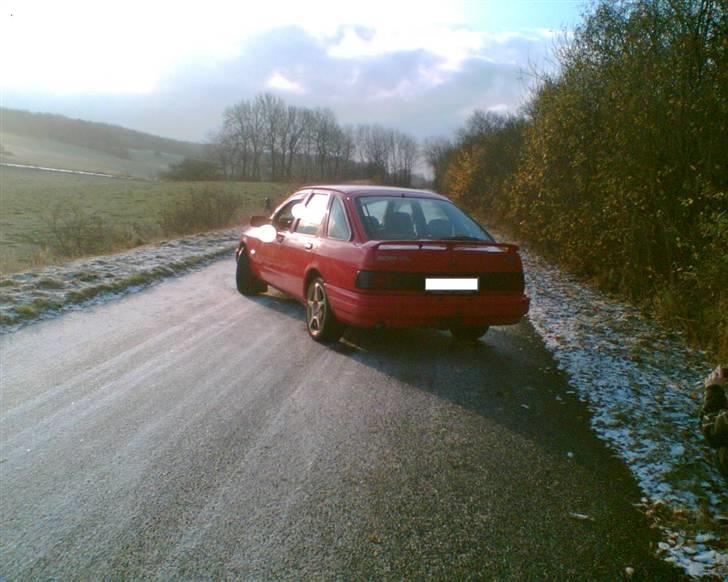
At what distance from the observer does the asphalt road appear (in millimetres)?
2615

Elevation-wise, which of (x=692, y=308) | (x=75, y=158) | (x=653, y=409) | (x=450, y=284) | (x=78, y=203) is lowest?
(x=78, y=203)

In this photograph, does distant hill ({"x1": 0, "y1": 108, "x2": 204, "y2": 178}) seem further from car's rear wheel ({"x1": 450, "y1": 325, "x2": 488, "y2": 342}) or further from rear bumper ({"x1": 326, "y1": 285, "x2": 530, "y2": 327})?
rear bumper ({"x1": 326, "y1": 285, "x2": 530, "y2": 327})

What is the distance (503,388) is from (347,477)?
219 cm

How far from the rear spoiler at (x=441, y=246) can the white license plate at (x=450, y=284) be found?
0.91ft

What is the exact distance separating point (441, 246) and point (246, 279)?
13.7 ft

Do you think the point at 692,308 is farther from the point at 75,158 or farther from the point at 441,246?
the point at 75,158

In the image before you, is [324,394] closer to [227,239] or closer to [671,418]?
[671,418]

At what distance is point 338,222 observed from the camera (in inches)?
253

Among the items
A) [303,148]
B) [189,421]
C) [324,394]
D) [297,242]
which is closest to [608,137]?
[297,242]

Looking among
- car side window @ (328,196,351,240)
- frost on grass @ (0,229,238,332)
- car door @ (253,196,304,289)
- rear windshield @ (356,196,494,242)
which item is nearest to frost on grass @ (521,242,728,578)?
rear windshield @ (356,196,494,242)

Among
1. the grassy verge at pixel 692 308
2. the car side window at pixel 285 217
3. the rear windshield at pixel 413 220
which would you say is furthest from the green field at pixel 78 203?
the grassy verge at pixel 692 308

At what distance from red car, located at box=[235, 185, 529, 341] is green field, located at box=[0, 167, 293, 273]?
792cm

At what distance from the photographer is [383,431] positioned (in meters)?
4.07

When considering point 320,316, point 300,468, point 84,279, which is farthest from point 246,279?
point 300,468
